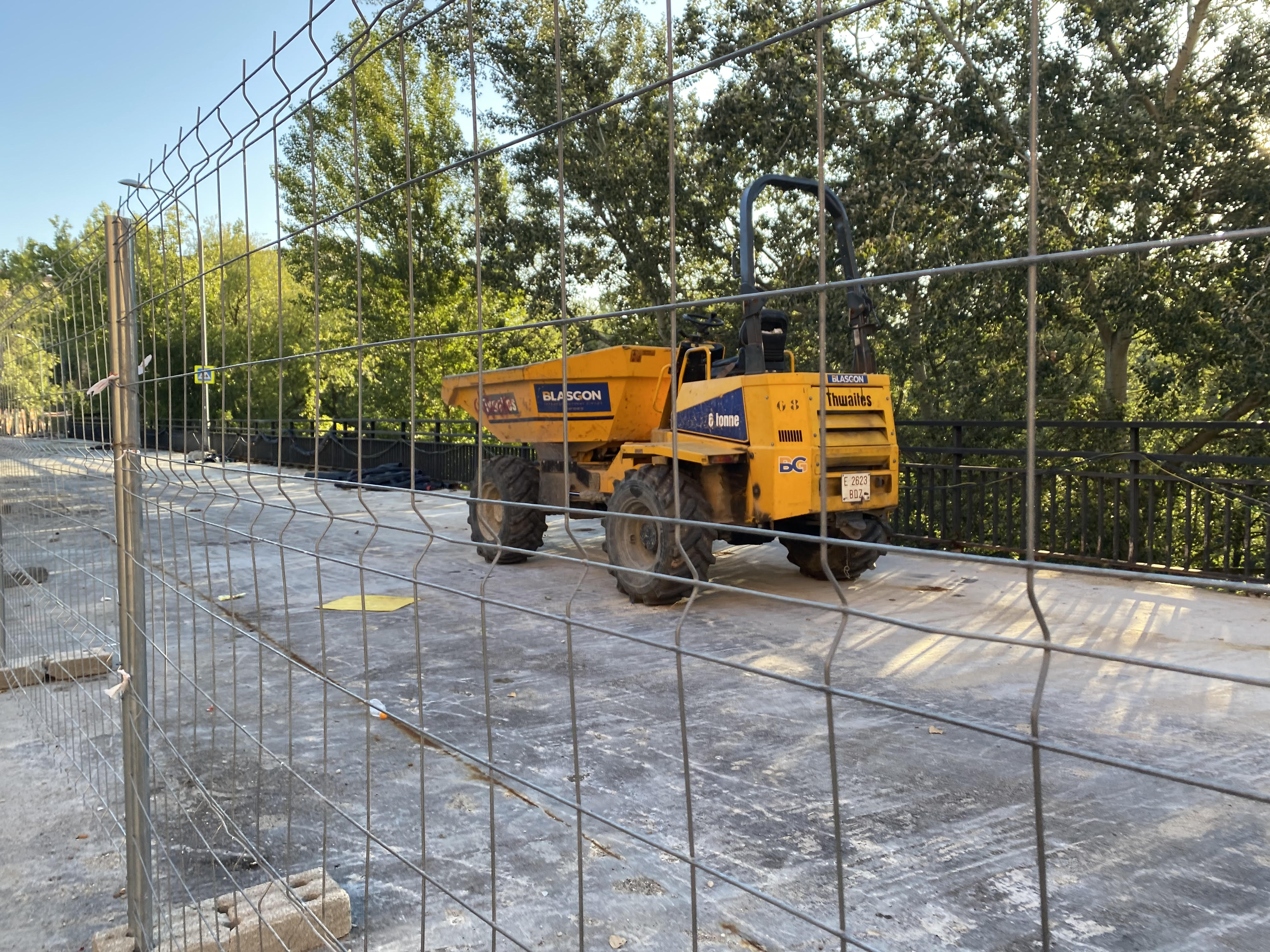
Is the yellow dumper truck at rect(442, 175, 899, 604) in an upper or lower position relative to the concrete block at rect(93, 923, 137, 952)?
upper

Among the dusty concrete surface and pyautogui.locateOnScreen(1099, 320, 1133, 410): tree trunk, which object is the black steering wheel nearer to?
pyautogui.locateOnScreen(1099, 320, 1133, 410): tree trunk

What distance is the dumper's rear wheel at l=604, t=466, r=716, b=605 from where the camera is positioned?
6.27 metres

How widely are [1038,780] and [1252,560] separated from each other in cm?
838

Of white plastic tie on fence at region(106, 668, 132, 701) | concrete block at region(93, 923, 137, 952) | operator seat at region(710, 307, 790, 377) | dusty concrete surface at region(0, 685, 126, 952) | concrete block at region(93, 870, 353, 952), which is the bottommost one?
dusty concrete surface at region(0, 685, 126, 952)

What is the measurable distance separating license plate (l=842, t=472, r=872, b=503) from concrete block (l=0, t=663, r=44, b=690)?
4710 mm

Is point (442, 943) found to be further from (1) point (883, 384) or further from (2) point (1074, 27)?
(1) point (883, 384)

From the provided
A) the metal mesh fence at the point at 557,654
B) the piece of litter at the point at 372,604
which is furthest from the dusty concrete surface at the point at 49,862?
the piece of litter at the point at 372,604

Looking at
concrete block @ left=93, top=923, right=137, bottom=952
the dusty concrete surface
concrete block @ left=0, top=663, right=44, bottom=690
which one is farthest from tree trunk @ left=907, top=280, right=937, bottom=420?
concrete block @ left=0, top=663, right=44, bottom=690

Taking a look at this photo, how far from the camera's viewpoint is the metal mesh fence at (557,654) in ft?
6.42

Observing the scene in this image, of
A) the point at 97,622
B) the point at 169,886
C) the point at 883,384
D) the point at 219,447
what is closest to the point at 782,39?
the point at 169,886

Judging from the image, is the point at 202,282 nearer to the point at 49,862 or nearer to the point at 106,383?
the point at 106,383

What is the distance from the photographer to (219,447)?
4262mm

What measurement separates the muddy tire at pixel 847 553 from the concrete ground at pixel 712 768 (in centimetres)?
49

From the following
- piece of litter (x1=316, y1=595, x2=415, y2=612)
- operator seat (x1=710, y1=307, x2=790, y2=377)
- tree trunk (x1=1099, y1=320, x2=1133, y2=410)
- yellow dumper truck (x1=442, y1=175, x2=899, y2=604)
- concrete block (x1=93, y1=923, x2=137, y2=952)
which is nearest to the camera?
concrete block (x1=93, y1=923, x2=137, y2=952)
